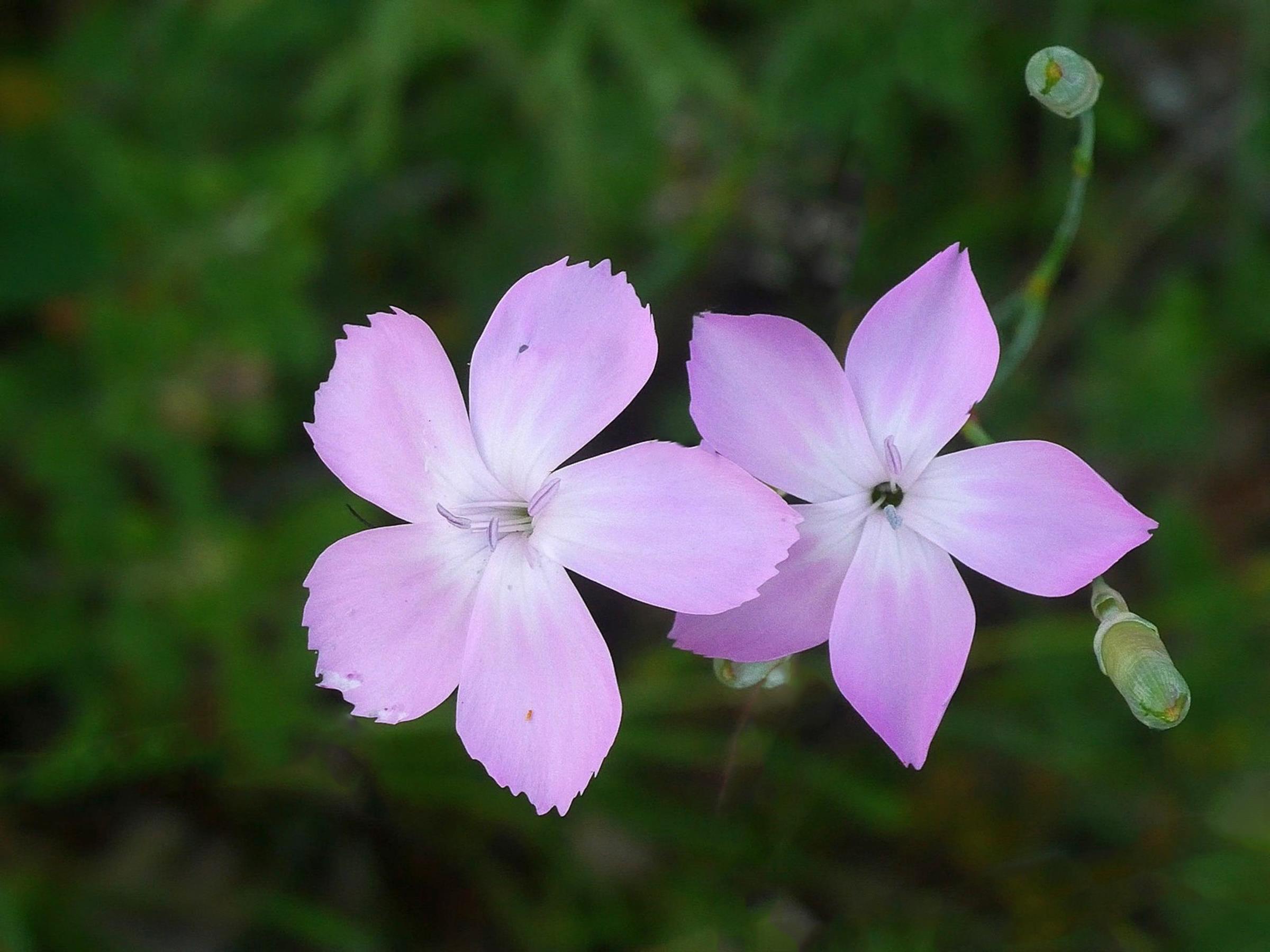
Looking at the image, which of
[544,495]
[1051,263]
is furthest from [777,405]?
[1051,263]

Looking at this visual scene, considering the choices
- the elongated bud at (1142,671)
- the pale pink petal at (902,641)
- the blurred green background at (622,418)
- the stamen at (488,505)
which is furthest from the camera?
the blurred green background at (622,418)

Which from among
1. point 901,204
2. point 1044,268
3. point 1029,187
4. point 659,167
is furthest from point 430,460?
point 1029,187

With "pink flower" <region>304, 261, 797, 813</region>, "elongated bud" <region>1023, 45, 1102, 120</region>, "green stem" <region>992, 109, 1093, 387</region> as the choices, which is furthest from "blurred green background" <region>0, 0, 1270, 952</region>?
"pink flower" <region>304, 261, 797, 813</region>

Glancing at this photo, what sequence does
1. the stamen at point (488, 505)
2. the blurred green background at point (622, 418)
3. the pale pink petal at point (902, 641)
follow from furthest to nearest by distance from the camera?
1. the blurred green background at point (622, 418)
2. the stamen at point (488, 505)
3. the pale pink petal at point (902, 641)

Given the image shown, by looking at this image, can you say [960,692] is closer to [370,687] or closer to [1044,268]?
[1044,268]

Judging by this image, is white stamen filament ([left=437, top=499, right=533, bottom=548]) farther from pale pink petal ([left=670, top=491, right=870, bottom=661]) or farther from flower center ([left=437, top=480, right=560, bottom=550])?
pale pink petal ([left=670, top=491, right=870, bottom=661])

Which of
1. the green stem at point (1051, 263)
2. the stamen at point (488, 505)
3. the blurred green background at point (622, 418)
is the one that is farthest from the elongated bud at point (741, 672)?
the blurred green background at point (622, 418)

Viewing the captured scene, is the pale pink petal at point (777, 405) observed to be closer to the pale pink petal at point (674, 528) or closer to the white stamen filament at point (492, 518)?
the pale pink petal at point (674, 528)
